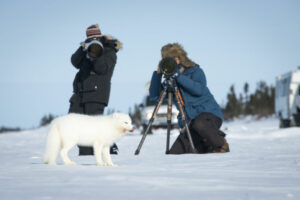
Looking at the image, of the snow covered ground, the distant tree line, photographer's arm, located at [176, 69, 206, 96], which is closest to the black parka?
photographer's arm, located at [176, 69, 206, 96]

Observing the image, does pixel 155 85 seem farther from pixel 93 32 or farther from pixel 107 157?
pixel 107 157

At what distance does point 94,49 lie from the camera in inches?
178

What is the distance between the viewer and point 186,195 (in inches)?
88.6

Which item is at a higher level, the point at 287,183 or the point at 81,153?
the point at 287,183

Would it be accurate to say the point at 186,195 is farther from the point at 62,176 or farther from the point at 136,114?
the point at 136,114

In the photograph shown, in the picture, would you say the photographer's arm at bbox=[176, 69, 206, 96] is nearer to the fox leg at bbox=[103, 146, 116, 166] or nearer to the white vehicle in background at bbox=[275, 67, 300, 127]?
the fox leg at bbox=[103, 146, 116, 166]

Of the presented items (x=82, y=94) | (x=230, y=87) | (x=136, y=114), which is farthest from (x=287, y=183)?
(x=230, y=87)

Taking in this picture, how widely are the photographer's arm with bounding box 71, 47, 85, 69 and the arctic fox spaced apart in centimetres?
137

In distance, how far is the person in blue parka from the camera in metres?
5.30

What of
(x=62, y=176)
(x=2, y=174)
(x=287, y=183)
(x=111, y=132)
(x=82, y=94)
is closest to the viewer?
(x=287, y=183)

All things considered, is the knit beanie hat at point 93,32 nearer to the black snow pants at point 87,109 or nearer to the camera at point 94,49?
the camera at point 94,49

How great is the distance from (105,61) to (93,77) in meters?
0.33

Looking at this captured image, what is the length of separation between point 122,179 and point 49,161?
50.4 inches

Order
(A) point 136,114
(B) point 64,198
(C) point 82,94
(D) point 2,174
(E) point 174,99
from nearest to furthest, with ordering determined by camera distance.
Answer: (B) point 64,198
(D) point 2,174
(C) point 82,94
(E) point 174,99
(A) point 136,114
